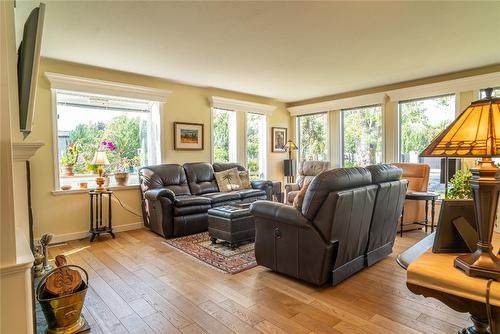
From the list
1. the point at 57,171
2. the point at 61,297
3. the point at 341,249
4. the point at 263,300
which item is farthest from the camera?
the point at 57,171

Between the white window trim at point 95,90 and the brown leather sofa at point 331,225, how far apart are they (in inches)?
120

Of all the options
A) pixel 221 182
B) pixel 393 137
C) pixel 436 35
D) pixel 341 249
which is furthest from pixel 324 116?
pixel 341 249

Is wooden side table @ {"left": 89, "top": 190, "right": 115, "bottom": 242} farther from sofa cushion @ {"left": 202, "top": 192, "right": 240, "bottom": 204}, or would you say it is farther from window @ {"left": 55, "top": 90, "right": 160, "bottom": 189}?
sofa cushion @ {"left": 202, "top": 192, "right": 240, "bottom": 204}

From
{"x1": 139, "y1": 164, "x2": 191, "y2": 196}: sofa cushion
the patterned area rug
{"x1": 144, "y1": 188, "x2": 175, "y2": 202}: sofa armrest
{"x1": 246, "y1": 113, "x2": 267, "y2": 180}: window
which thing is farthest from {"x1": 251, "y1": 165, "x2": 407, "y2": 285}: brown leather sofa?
{"x1": 246, "y1": 113, "x2": 267, "y2": 180}: window

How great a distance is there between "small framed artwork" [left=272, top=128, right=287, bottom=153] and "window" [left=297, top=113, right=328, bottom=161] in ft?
1.36

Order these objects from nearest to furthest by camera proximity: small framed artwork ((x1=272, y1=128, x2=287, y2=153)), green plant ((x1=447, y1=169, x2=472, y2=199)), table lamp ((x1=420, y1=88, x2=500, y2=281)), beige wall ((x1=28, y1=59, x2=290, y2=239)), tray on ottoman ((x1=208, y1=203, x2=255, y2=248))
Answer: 1. table lamp ((x1=420, y1=88, x2=500, y2=281))
2. green plant ((x1=447, y1=169, x2=472, y2=199))
3. tray on ottoman ((x1=208, y1=203, x2=255, y2=248))
4. beige wall ((x1=28, y1=59, x2=290, y2=239))
5. small framed artwork ((x1=272, y1=128, x2=287, y2=153))

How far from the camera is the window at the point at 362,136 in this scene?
5.89 metres

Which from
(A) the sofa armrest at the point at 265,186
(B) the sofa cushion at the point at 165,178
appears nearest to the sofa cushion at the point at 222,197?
(B) the sofa cushion at the point at 165,178

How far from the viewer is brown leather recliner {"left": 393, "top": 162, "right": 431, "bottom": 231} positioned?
4.48 metres

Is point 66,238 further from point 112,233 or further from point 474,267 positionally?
point 474,267

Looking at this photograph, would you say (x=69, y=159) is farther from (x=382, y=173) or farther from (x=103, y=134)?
(x=382, y=173)

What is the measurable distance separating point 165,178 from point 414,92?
459cm

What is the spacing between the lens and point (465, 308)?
3.34ft

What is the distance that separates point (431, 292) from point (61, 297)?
2.12 meters
